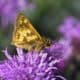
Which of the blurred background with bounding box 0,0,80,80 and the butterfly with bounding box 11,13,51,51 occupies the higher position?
the butterfly with bounding box 11,13,51,51

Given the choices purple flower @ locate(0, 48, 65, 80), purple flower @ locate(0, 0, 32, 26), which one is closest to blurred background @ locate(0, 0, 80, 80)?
purple flower @ locate(0, 0, 32, 26)

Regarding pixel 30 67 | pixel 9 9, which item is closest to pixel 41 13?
pixel 9 9

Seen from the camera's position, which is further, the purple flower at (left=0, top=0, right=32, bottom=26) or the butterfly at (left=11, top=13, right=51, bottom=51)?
the purple flower at (left=0, top=0, right=32, bottom=26)

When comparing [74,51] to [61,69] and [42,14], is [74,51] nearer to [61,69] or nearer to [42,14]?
[42,14]

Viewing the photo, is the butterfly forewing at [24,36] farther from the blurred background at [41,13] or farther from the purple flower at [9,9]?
the purple flower at [9,9]

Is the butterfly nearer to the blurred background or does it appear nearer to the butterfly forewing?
the butterfly forewing

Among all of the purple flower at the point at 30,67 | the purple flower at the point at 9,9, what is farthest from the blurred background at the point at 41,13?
the purple flower at the point at 30,67

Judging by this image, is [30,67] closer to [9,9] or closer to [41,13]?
[9,9]
